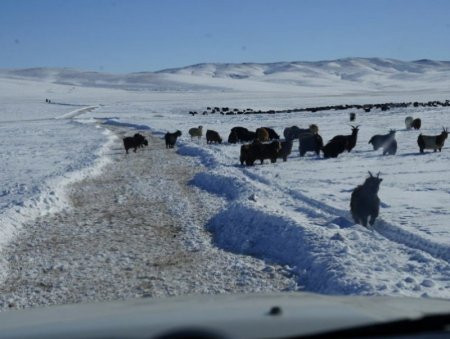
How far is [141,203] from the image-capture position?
12922 mm

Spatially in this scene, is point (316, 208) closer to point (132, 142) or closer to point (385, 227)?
point (385, 227)

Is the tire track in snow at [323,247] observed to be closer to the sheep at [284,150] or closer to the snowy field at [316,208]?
the snowy field at [316,208]

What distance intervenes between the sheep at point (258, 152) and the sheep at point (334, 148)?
1826 mm

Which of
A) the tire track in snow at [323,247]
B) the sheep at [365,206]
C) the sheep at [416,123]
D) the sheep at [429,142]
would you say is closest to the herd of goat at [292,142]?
the sheep at [429,142]

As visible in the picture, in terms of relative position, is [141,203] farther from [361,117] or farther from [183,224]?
[361,117]

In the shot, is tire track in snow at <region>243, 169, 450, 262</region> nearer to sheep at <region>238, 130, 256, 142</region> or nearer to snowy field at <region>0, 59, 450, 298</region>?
snowy field at <region>0, 59, 450, 298</region>

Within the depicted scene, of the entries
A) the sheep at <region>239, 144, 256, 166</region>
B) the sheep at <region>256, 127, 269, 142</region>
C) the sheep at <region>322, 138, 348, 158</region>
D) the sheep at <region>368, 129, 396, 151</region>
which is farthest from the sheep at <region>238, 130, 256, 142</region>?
the sheep at <region>239, 144, 256, 166</region>

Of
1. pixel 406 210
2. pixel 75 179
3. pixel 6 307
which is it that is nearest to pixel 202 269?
pixel 6 307

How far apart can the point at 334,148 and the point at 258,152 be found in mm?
3129

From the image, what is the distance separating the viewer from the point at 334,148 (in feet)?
70.6

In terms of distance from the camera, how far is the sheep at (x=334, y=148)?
21.5 m

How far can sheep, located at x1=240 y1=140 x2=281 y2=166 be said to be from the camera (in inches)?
764

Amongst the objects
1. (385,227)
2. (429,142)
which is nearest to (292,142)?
(429,142)

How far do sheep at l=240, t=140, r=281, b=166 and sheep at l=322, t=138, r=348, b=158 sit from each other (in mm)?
1826
